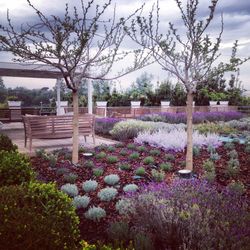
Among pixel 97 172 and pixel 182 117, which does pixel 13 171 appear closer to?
pixel 97 172

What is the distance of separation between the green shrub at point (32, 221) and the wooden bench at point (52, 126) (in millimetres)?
6680

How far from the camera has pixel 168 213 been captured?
395 centimetres

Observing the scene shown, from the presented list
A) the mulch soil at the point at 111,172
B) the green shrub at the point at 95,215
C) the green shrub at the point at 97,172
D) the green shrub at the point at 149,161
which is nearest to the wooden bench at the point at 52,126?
the mulch soil at the point at 111,172

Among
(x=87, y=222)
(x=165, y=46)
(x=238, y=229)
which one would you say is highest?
(x=165, y=46)

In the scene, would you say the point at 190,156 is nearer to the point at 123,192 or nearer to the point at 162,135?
the point at 123,192

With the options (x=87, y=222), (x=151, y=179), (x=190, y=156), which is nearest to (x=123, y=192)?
(x=151, y=179)

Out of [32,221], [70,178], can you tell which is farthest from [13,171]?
[32,221]

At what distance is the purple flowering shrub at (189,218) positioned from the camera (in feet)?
11.2

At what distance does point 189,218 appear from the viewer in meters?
3.70

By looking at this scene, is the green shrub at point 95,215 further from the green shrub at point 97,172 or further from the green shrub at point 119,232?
the green shrub at point 97,172

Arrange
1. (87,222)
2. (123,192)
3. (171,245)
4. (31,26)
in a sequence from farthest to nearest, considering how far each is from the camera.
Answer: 1. (31,26)
2. (123,192)
3. (87,222)
4. (171,245)

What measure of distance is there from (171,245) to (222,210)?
2.21 feet

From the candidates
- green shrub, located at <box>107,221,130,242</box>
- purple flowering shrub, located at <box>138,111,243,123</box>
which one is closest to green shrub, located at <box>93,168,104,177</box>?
green shrub, located at <box>107,221,130,242</box>

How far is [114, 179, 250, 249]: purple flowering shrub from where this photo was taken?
3416mm
